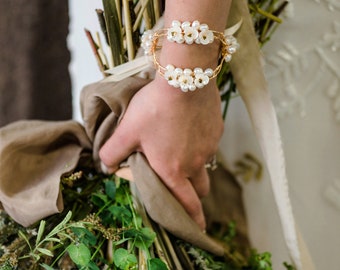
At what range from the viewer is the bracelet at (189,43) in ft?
1.84

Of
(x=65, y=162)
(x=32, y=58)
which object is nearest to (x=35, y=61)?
(x=32, y=58)

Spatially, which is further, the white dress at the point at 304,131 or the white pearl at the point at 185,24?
the white dress at the point at 304,131

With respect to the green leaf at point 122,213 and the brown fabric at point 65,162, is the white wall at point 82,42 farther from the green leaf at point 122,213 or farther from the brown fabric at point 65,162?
the green leaf at point 122,213

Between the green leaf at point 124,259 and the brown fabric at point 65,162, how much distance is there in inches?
3.4

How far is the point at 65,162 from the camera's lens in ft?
2.21

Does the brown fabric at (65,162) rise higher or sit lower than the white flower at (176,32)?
lower

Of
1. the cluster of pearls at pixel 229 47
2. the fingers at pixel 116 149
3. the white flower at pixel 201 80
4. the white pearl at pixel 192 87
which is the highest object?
the cluster of pearls at pixel 229 47

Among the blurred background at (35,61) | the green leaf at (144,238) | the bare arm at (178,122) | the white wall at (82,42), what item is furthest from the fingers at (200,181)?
the blurred background at (35,61)

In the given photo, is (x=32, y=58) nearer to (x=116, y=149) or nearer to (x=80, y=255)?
(x=116, y=149)

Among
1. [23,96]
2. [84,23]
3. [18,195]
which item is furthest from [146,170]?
[23,96]

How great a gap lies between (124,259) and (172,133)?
0.16m

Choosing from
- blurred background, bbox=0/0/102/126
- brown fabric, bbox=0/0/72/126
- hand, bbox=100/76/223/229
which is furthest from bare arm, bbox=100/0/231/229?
brown fabric, bbox=0/0/72/126

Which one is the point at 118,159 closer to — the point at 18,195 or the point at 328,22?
the point at 18,195

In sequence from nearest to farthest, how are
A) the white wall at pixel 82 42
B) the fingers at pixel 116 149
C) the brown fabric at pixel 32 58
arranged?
1. the fingers at pixel 116 149
2. the white wall at pixel 82 42
3. the brown fabric at pixel 32 58
